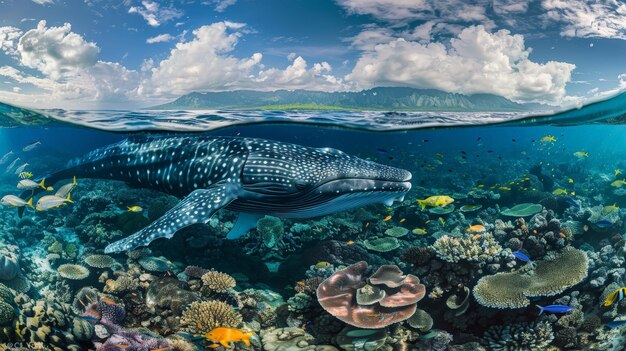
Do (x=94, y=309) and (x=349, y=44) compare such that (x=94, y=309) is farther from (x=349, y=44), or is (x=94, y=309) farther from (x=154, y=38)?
(x=349, y=44)

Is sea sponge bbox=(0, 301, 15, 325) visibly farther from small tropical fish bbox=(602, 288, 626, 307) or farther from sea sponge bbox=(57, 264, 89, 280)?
small tropical fish bbox=(602, 288, 626, 307)

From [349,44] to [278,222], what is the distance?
490 cm

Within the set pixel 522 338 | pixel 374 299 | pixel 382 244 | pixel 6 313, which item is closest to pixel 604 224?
pixel 522 338

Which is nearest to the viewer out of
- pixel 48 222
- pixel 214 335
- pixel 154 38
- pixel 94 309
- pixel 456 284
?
pixel 214 335

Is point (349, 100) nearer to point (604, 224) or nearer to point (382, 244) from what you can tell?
point (382, 244)

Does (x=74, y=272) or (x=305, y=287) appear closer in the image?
(x=305, y=287)

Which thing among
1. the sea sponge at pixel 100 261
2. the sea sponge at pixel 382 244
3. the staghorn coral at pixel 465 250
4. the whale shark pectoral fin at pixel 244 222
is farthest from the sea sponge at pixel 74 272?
the staghorn coral at pixel 465 250

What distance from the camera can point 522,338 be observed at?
20.5ft

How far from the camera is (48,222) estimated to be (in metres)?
11.7

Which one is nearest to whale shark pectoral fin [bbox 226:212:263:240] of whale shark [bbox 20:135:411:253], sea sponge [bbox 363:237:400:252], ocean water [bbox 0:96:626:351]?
whale shark [bbox 20:135:411:253]

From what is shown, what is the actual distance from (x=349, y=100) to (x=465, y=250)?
582 cm

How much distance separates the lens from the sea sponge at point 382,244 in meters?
9.66

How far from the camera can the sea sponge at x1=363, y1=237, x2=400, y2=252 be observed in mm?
9656

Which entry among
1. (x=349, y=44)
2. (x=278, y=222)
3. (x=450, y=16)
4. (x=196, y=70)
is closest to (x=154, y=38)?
(x=196, y=70)
